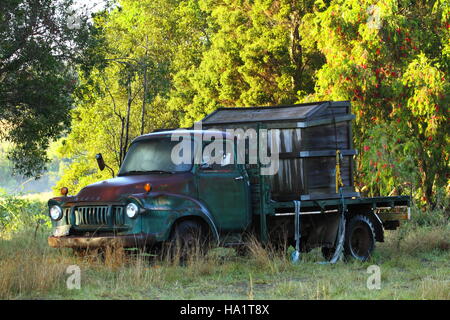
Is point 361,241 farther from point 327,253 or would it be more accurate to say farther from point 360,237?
point 327,253

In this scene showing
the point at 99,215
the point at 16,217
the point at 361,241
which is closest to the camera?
the point at 99,215

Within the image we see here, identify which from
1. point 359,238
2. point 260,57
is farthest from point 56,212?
point 260,57

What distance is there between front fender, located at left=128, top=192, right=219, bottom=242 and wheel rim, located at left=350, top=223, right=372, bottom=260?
3.52 metres

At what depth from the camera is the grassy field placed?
32.0 ft

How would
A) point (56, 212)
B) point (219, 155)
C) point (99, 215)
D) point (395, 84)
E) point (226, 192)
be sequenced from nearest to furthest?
point (99, 215) < point (56, 212) < point (226, 192) < point (219, 155) < point (395, 84)

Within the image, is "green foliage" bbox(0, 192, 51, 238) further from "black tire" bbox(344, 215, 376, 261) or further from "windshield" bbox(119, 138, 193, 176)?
"black tire" bbox(344, 215, 376, 261)

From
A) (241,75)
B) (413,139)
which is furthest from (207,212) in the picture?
(241,75)

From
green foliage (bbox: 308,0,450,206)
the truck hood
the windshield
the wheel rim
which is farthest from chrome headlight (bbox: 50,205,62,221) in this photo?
green foliage (bbox: 308,0,450,206)

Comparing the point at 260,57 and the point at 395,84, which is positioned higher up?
the point at 260,57

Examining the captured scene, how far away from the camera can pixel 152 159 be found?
12625mm

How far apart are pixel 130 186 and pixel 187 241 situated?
1134 mm

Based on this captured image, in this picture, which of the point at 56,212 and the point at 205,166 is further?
the point at 205,166
